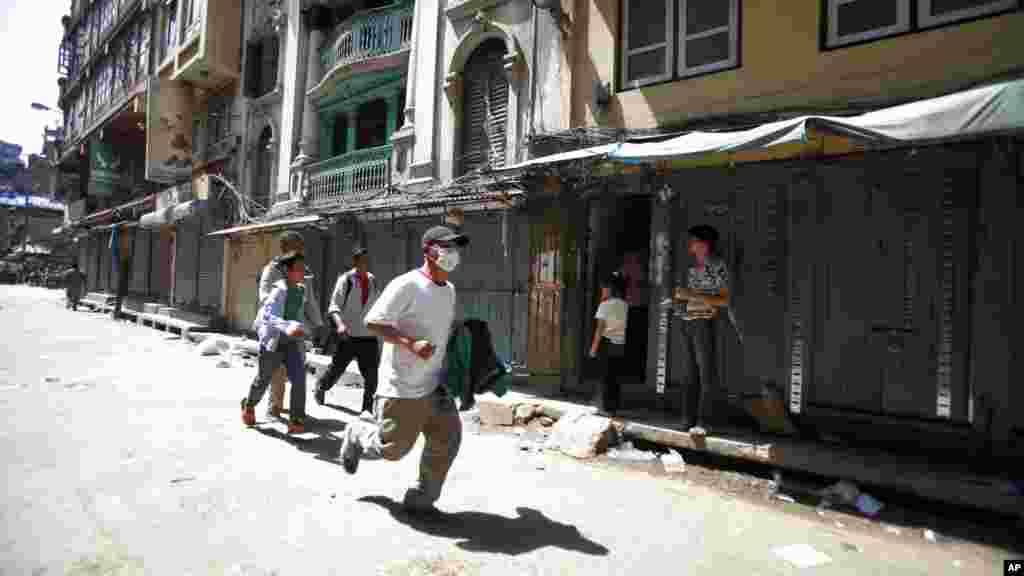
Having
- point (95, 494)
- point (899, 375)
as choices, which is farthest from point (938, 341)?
point (95, 494)

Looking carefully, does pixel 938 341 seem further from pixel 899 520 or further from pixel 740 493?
pixel 740 493

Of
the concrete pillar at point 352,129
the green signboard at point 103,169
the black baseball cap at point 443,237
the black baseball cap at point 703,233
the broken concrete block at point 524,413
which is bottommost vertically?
the broken concrete block at point 524,413

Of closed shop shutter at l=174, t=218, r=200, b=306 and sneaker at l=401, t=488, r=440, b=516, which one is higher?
closed shop shutter at l=174, t=218, r=200, b=306

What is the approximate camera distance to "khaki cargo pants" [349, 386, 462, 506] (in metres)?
3.51

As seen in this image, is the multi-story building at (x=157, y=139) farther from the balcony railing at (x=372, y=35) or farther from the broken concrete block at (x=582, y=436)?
the broken concrete block at (x=582, y=436)

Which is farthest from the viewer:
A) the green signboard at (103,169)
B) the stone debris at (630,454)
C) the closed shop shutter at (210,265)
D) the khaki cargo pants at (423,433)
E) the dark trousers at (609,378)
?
the green signboard at (103,169)

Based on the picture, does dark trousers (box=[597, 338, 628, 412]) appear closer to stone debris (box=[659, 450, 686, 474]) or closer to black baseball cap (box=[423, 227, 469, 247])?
stone debris (box=[659, 450, 686, 474])

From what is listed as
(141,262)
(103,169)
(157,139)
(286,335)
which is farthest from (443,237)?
(103,169)

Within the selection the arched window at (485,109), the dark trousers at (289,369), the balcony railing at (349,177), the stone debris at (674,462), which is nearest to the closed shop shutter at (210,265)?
the balcony railing at (349,177)

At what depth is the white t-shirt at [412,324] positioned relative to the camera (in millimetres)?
3434

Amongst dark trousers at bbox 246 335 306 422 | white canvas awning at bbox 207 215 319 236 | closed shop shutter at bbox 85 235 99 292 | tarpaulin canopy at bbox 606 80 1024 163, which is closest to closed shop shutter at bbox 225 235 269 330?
white canvas awning at bbox 207 215 319 236

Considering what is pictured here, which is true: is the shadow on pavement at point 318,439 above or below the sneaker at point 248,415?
below

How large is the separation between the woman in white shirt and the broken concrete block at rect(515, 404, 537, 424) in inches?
34.1

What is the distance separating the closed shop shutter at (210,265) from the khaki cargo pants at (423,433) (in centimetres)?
1564
